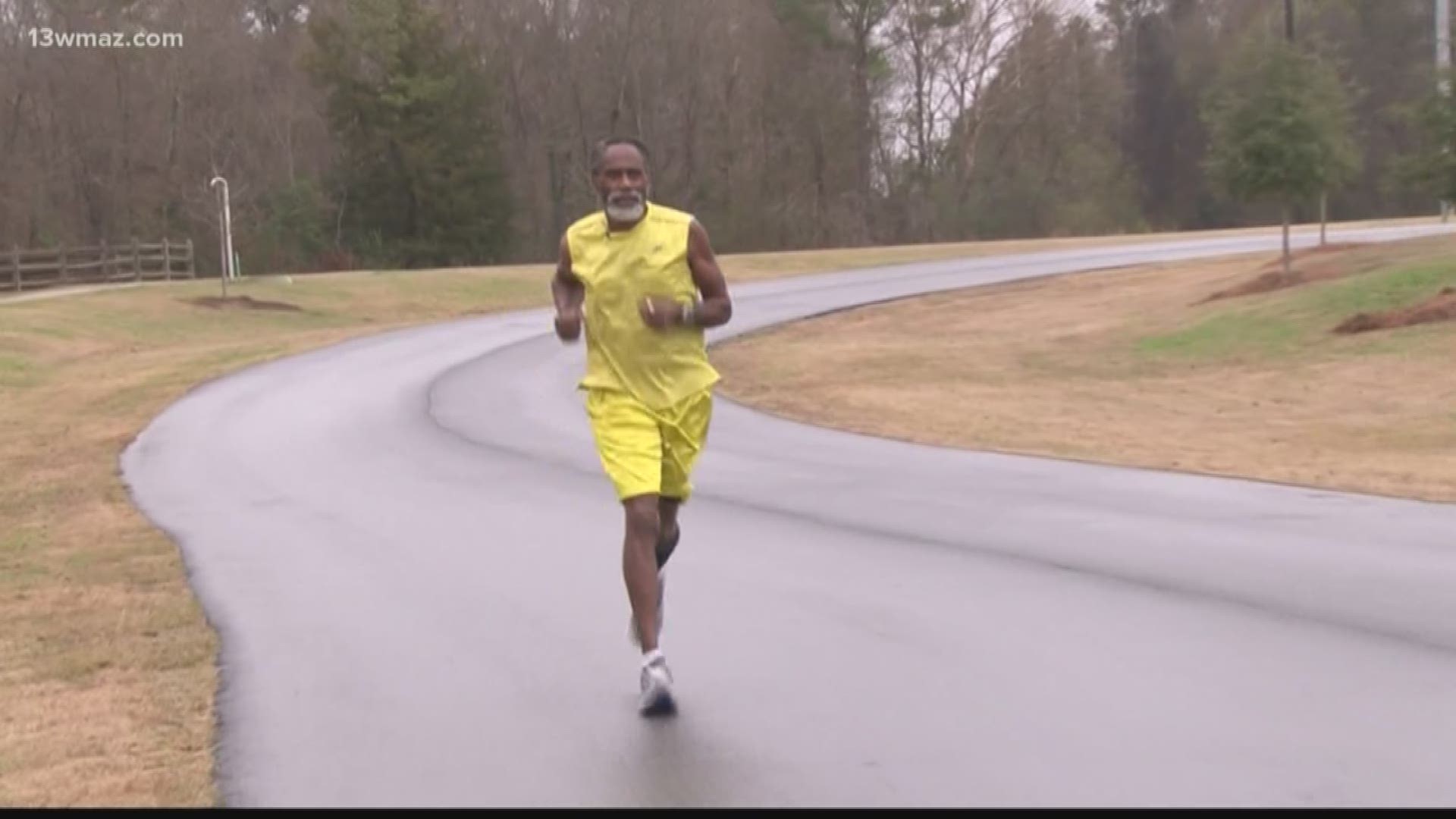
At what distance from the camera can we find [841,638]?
26.1 feet

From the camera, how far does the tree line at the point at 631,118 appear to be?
65625mm

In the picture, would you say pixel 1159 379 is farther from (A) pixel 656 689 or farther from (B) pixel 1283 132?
(A) pixel 656 689

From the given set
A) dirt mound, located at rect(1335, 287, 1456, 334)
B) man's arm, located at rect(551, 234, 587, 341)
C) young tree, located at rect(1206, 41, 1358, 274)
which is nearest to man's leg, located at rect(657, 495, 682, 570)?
man's arm, located at rect(551, 234, 587, 341)

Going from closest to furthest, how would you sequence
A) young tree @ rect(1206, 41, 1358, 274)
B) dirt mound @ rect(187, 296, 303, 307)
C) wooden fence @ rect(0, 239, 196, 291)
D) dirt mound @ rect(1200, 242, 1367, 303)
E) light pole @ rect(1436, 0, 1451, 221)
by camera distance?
light pole @ rect(1436, 0, 1451, 221)
dirt mound @ rect(1200, 242, 1367, 303)
young tree @ rect(1206, 41, 1358, 274)
dirt mound @ rect(187, 296, 303, 307)
wooden fence @ rect(0, 239, 196, 291)

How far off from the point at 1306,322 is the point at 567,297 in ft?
74.8

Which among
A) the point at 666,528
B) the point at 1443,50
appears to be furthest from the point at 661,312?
the point at 1443,50

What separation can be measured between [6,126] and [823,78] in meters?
31.0

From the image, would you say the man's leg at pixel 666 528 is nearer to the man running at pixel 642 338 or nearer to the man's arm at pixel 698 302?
the man running at pixel 642 338

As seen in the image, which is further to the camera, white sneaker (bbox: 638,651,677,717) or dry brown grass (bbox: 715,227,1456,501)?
dry brown grass (bbox: 715,227,1456,501)

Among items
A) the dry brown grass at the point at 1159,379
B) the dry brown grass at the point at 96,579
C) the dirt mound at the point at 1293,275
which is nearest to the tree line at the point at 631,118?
the dirt mound at the point at 1293,275

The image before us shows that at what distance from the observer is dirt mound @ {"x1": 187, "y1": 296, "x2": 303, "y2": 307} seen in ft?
144

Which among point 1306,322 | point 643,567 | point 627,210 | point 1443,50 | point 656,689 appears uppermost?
point 1443,50

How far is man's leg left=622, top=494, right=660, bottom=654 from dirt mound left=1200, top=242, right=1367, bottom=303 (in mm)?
27310

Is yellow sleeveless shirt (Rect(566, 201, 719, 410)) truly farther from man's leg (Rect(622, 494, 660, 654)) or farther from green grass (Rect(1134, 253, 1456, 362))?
green grass (Rect(1134, 253, 1456, 362))
